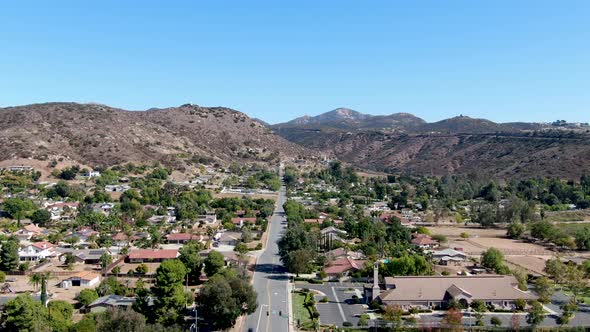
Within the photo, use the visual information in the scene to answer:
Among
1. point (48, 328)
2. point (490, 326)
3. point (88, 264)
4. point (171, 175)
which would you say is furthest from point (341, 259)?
point (171, 175)

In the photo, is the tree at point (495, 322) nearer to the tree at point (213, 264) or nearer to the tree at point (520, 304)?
the tree at point (520, 304)

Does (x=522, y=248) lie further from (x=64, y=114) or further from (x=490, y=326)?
(x=64, y=114)

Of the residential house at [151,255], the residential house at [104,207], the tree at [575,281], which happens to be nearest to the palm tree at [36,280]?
the residential house at [151,255]

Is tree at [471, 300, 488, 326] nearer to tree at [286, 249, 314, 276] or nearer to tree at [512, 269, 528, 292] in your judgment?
tree at [512, 269, 528, 292]

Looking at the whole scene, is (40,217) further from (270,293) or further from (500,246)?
(500,246)

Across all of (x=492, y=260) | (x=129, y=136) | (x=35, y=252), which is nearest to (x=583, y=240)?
(x=492, y=260)

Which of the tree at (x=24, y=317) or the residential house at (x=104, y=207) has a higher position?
the residential house at (x=104, y=207)
